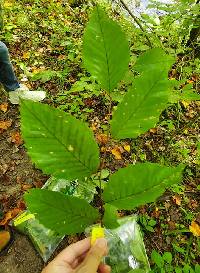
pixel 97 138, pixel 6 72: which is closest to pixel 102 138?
pixel 97 138

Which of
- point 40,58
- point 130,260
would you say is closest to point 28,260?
point 130,260

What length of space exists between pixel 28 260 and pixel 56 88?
6.42 feet

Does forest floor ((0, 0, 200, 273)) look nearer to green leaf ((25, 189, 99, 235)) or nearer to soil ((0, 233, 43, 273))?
soil ((0, 233, 43, 273))

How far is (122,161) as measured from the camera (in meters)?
2.93

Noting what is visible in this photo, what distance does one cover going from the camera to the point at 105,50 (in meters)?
0.59

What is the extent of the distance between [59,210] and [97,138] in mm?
2344

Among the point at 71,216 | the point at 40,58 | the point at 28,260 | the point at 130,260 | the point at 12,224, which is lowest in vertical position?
the point at 28,260

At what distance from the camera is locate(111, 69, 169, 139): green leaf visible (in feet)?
2.02

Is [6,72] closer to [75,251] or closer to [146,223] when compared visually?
[146,223]

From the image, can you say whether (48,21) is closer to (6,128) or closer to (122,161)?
→ (6,128)

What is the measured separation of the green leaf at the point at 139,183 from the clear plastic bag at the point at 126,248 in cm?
131

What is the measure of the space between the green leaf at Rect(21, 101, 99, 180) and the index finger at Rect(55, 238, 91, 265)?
507 millimetres

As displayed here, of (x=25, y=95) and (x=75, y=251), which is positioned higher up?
(x=75, y=251)

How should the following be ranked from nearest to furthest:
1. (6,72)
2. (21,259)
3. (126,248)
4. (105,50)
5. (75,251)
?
1. (105,50)
2. (75,251)
3. (126,248)
4. (21,259)
5. (6,72)
